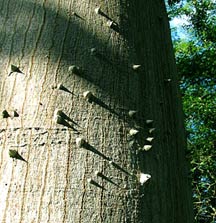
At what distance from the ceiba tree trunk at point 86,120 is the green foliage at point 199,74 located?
7.51 metres

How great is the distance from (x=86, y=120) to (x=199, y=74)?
970 centimetres

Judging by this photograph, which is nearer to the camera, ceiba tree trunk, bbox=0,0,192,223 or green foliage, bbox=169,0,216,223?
ceiba tree trunk, bbox=0,0,192,223

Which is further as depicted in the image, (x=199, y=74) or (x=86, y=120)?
(x=199, y=74)

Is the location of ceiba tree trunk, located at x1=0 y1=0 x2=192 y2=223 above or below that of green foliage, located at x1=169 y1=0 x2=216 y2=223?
below

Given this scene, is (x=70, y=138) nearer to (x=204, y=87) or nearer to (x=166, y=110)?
(x=166, y=110)

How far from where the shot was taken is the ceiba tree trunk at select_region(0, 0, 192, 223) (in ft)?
2.77

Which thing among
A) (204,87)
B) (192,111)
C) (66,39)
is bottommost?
(66,39)

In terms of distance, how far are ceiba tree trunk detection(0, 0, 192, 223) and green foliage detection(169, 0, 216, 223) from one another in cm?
751

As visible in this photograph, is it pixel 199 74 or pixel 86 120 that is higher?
pixel 199 74

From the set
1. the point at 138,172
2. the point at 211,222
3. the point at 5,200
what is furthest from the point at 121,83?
the point at 211,222

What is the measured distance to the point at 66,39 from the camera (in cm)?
99

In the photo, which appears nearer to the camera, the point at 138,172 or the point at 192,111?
the point at 138,172

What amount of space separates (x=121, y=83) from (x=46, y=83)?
6.4 inches

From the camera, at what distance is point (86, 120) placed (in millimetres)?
907
